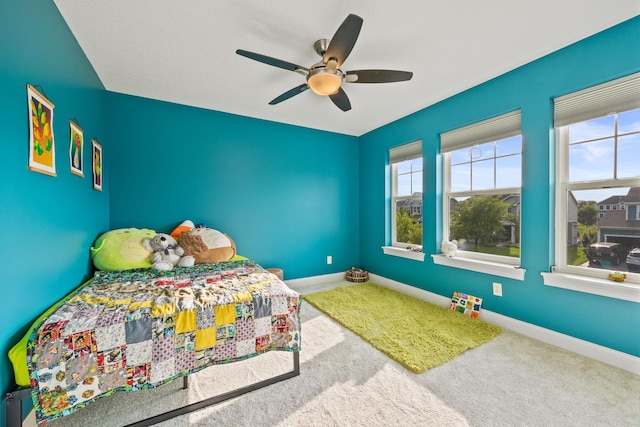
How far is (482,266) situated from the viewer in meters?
2.47

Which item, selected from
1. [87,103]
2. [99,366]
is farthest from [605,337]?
[87,103]

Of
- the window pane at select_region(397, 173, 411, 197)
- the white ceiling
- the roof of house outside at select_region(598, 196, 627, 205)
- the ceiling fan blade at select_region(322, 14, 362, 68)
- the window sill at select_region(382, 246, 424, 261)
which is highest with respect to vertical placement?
the white ceiling

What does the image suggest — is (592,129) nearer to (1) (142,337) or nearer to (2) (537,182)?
(2) (537,182)

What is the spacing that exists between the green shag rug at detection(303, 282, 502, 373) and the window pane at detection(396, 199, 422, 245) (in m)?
0.78

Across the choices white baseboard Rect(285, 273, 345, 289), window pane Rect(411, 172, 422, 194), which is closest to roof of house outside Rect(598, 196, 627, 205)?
window pane Rect(411, 172, 422, 194)

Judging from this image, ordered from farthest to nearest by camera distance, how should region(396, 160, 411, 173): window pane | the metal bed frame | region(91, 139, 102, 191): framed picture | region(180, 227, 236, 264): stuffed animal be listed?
region(396, 160, 411, 173): window pane < region(180, 227, 236, 264): stuffed animal < region(91, 139, 102, 191): framed picture < the metal bed frame

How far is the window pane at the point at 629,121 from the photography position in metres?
1.75

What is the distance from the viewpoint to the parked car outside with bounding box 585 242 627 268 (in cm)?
184

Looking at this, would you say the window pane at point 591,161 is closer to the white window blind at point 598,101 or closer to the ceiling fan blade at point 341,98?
the white window blind at point 598,101

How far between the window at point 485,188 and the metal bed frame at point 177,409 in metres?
2.25

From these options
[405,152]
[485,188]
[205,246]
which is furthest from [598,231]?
[205,246]

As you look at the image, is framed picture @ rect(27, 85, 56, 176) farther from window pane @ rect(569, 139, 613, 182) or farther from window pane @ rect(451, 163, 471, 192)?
window pane @ rect(569, 139, 613, 182)

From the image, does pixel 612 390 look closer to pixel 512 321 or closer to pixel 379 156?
pixel 512 321

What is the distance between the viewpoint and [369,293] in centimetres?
336
